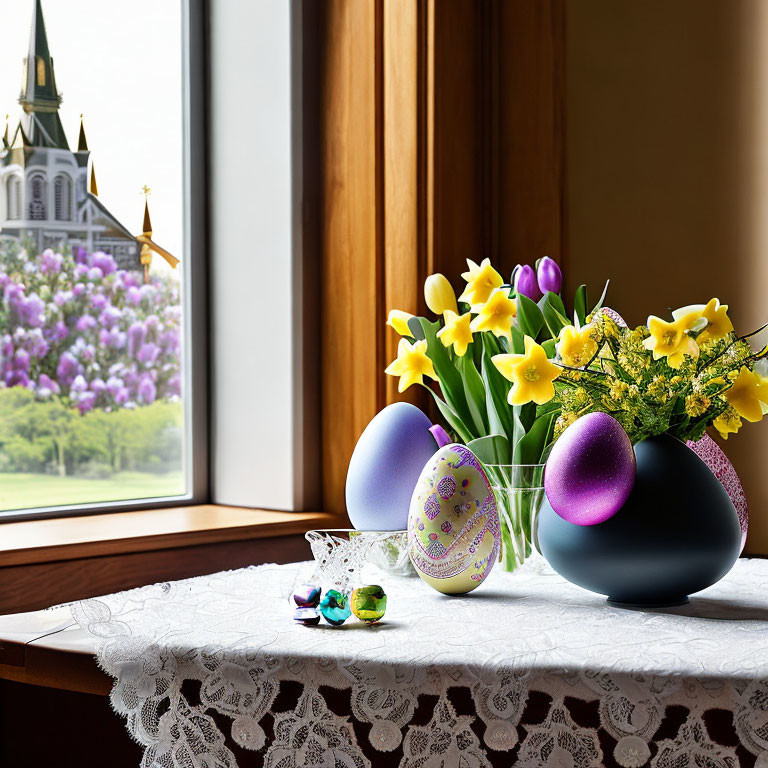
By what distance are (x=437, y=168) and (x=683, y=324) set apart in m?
0.84

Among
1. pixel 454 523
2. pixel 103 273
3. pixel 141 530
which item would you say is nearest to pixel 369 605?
pixel 454 523

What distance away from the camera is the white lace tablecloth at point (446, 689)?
0.74 metres

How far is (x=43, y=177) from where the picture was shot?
5.46 feet

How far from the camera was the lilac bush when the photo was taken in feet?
5.38

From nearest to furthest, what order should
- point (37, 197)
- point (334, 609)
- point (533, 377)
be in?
point (334, 609) < point (533, 377) < point (37, 197)

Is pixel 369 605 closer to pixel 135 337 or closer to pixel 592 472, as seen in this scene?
pixel 592 472

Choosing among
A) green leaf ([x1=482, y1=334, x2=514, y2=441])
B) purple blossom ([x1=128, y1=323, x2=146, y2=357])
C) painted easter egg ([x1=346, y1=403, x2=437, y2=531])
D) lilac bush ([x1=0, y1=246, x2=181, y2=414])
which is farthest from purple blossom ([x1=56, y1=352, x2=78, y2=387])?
green leaf ([x1=482, y1=334, x2=514, y2=441])

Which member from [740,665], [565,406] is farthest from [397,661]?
[565,406]

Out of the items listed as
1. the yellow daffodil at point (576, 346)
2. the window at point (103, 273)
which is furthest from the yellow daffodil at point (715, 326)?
the window at point (103, 273)

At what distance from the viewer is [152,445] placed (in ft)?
5.92

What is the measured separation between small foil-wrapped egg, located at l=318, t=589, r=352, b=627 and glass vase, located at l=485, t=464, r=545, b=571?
0.89ft

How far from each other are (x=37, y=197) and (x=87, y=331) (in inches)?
9.6

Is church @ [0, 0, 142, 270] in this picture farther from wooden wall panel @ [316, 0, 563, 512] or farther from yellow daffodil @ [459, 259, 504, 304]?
yellow daffodil @ [459, 259, 504, 304]

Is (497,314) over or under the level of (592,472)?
over
